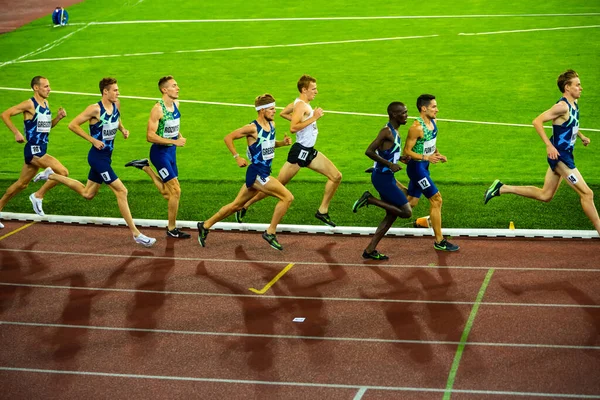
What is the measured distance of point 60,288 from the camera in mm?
10938

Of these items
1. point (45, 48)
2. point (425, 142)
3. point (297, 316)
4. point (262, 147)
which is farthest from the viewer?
point (45, 48)

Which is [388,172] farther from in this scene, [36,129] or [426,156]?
[36,129]

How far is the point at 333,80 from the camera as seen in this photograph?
23.0m

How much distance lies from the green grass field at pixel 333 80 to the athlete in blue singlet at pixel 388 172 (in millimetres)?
1584

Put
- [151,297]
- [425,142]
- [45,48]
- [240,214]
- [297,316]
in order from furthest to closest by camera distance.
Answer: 1. [45,48]
2. [240,214]
3. [425,142]
4. [151,297]
5. [297,316]

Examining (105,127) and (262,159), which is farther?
(105,127)

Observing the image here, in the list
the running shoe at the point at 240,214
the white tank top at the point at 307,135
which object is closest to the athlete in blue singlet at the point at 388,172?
the white tank top at the point at 307,135

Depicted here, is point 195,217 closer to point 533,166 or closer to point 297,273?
point 297,273

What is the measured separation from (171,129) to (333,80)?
1100 centimetres

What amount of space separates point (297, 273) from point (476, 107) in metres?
10.2

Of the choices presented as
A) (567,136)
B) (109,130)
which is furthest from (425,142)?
(109,130)

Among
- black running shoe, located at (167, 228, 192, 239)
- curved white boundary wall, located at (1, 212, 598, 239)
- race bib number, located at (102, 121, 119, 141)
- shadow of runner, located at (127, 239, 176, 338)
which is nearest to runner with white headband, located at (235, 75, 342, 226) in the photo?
curved white boundary wall, located at (1, 212, 598, 239)

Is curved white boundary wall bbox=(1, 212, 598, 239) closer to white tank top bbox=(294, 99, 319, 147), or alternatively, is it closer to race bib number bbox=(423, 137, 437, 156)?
white tank top bbox=(294, 99, 319, 147)

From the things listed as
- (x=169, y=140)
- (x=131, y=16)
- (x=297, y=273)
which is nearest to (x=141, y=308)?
(x=297, y=273)
